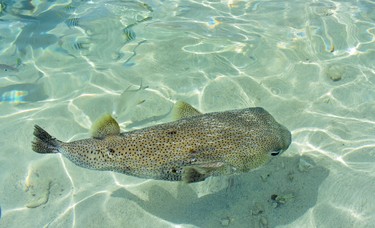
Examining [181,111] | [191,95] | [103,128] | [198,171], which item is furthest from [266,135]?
[191,95]

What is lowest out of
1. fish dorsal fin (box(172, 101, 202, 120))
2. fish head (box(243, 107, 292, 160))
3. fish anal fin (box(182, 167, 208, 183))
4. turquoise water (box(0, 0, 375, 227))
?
turquoise water (box(0, 0, 375, 227))

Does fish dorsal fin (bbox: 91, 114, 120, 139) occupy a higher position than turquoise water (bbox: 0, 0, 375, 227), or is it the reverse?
fish dorsal fin (bbox: 91, 114, 120, 139)

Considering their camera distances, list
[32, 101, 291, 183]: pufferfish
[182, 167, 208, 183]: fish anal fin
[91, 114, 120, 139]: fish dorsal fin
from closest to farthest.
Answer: [182, 167, 208, 183]: fish anal fin → [32, 101, 291, 183]: pufferfish → [91, 114, 120, 139]: fish dorsal fin

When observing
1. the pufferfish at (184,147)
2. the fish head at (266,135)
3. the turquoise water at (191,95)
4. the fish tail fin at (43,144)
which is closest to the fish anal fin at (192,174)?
the pufferfish at (184,147)

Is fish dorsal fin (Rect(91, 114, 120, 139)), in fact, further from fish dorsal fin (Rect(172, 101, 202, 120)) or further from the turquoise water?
the turquoise water

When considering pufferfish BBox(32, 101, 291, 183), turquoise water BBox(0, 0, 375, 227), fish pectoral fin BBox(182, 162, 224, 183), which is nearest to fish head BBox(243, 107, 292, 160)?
pufferfish BBox(32, 101, 291, 183)

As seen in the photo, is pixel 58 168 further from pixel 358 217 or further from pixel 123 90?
pixel 358 217
